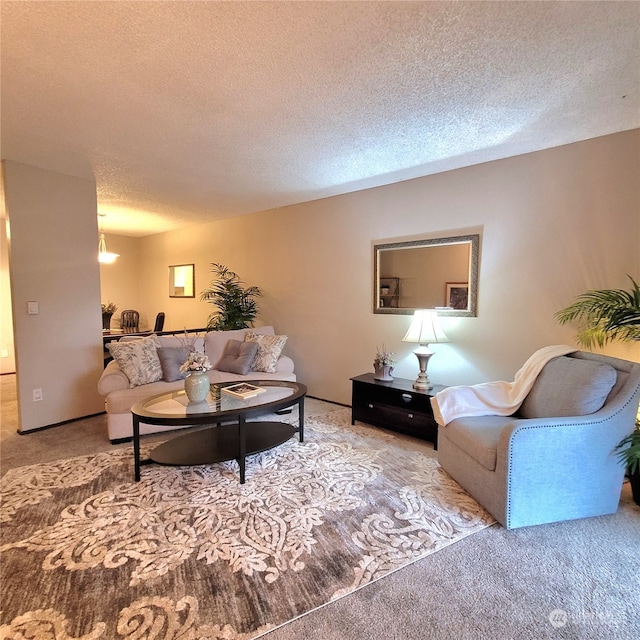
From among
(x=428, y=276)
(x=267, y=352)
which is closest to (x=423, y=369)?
(x=428, y=276)

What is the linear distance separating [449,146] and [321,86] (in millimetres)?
1390

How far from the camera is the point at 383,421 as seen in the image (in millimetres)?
3527

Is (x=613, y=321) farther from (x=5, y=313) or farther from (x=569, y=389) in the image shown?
(x=5, y=313)

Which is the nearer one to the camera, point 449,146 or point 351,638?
point 351,638

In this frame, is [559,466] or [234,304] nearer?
[559,466]

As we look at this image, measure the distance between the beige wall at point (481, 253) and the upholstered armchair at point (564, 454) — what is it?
2.66ft

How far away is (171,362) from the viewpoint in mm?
3688

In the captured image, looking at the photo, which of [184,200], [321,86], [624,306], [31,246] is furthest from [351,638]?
[184,200]

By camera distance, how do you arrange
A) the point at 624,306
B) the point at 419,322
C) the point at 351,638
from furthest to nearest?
the point at 419,322 → the point at 624,306 → the point at 351,638

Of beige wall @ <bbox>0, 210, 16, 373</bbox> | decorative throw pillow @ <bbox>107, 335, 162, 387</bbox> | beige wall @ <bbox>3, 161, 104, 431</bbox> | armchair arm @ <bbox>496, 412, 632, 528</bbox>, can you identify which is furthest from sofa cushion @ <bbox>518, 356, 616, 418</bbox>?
beige wall @ <bbox>0, 210, 16, 373</bbox>

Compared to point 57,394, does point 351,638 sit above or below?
below

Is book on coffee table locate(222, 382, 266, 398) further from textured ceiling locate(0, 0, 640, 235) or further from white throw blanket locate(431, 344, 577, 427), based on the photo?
textured ceiling locate(0, 0, 640, 235)

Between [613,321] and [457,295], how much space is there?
4.27ft

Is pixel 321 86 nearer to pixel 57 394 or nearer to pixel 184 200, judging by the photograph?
pixel 184 200
